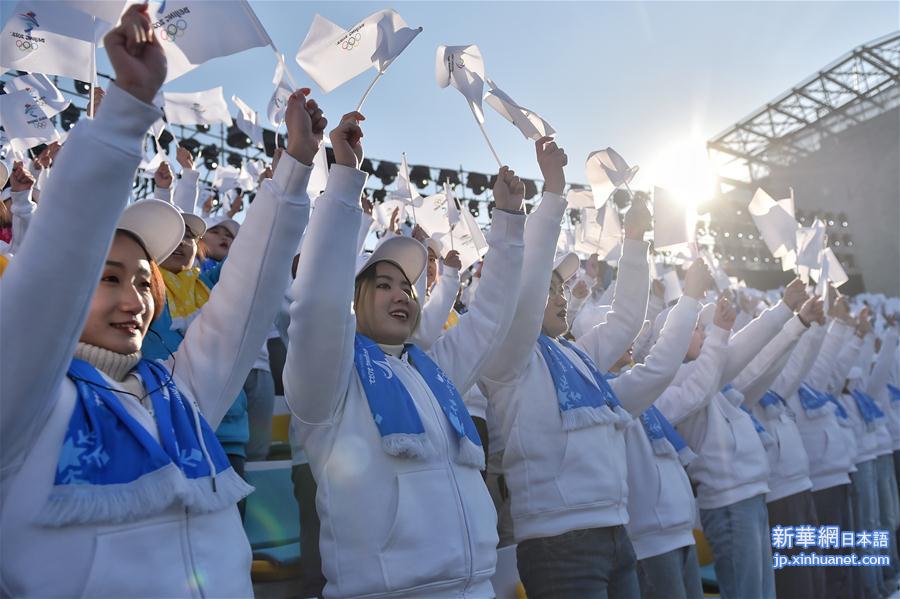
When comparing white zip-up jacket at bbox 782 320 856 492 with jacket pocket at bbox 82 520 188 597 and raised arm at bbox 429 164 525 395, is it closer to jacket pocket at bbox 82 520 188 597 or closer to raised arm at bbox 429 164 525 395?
raised arm at bbox 429 164 525 395

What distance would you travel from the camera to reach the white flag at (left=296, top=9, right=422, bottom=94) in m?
2.79

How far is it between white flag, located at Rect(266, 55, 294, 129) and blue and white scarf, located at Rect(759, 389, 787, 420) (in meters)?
3.57

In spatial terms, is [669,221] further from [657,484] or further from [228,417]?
[228,417]

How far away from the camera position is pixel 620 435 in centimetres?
299

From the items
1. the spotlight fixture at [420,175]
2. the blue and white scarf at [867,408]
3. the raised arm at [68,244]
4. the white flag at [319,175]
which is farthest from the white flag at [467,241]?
the spotlight fixture at [420,175]

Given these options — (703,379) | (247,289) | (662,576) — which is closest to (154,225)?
(247,289)

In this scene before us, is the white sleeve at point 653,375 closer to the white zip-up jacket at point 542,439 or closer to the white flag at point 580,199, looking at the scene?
the white zip-up jacket at point 542,439

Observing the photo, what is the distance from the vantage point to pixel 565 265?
3.60m

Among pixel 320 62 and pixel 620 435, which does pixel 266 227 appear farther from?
pixel 620 435

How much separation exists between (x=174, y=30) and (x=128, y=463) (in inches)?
50.2

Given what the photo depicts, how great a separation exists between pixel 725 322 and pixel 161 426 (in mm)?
3403

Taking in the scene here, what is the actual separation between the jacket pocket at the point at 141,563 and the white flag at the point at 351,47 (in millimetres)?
1887

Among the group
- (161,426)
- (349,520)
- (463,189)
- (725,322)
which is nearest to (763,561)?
(725,322)

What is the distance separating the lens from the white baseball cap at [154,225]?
1.70m
